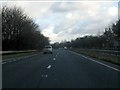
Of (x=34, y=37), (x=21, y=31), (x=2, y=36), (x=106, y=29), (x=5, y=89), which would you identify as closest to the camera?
(x=5, y=89)

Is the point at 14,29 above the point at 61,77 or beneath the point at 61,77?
above

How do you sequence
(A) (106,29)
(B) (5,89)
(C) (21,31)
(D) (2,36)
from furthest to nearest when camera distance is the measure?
(A) (106,29) → (C) (21,31) → (D) (2,36) → (B) (5,89)

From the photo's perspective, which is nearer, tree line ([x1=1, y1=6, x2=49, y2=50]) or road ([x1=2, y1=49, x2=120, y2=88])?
road ([x1=2, y1=49, x2=120, y2=88])

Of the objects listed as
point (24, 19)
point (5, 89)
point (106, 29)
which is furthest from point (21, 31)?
point (5, 89)

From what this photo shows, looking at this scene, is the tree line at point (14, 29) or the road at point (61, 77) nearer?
the road at point (61, 77)

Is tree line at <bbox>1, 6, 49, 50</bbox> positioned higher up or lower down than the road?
higher up

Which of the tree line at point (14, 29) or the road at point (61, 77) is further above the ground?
the tree line at point (14, 29)

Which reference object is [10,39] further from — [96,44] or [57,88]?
[57,88]

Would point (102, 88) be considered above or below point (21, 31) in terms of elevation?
below

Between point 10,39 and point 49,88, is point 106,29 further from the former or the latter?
point 49,88

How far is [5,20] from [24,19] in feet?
26.0

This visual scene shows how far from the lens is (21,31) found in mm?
87375

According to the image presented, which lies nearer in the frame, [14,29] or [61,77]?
[61,77]

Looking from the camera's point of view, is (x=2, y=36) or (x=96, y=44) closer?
(x=2, y=36)
